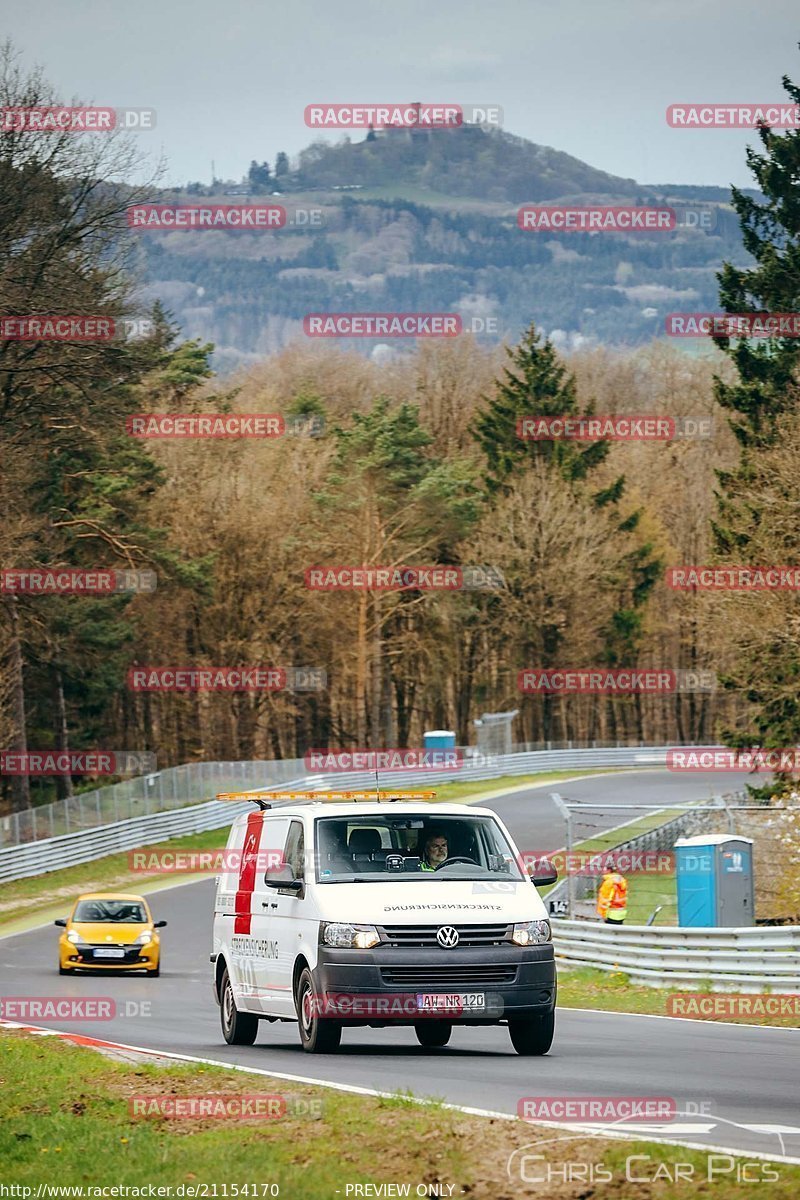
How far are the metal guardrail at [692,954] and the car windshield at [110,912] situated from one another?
7378mm

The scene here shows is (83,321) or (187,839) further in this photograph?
(187,839)

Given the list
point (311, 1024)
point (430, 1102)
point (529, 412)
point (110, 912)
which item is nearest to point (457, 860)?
point (311, 1024)

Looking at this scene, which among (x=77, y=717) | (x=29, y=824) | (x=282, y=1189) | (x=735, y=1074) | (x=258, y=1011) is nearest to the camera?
(x=282, y=1189)

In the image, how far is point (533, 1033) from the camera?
13.9 metres

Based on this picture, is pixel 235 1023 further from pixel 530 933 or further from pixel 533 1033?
pixel 530 933

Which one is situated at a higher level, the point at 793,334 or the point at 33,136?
Answer: the point at 33,136

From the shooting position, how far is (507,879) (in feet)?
46.1

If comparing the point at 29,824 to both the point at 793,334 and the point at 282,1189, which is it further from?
the point at 282,1189

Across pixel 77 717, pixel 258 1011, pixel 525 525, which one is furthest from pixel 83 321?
pixel 525 525

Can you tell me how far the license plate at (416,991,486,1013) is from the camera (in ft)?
43.0

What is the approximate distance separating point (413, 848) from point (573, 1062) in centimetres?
206

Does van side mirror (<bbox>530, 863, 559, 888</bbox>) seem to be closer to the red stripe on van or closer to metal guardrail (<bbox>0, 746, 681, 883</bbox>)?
the red stripe on van

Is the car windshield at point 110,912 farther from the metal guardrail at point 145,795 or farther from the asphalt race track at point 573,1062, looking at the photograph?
the metal guardrail at point 145,795

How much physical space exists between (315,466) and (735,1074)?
66872mm
